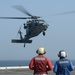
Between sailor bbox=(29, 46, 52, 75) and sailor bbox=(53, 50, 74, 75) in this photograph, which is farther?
sailor bbox=(53, 50, 74, 75)

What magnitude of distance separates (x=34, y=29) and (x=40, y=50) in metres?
35.4

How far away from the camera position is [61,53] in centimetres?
1155

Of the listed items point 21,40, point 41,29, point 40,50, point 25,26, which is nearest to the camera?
point 40,50

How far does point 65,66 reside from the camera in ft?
38.7

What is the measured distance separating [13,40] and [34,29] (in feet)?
34.8

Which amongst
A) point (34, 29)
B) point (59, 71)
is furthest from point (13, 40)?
point (59, 71)

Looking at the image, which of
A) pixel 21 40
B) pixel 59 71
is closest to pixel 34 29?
pixel 21 40

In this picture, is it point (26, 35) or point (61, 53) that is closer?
point (61, 53)

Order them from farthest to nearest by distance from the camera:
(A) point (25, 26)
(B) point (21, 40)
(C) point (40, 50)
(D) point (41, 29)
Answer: (B) point (21, 40) → (A) point (25, 26) → (D) point (41, 29) → (C) point (40, 50)

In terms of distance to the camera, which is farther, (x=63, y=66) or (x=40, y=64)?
(x=63, y=66)

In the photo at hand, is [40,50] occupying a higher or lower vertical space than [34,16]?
lower

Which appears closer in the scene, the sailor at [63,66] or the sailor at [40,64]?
the sailor at [40,64]

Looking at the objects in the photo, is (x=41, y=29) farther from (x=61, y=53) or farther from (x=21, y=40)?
(x=61, y=53)

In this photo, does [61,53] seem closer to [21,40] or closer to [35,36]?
[35,36]
